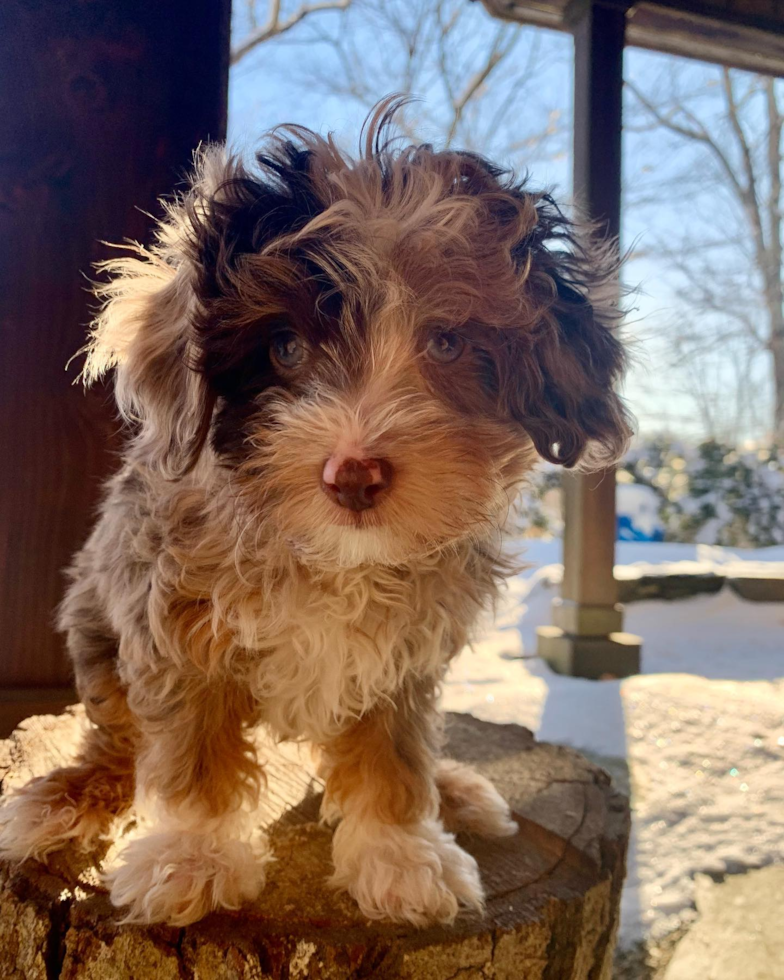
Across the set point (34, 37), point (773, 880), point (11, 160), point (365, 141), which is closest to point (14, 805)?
point (365, 141)

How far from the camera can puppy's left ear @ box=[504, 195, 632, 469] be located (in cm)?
178

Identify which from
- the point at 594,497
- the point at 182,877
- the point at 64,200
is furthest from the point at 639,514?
the point at 182,877

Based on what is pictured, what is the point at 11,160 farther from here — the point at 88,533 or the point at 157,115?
the point at 88,533

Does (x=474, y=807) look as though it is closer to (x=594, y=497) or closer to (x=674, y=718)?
(x=674, y=718)

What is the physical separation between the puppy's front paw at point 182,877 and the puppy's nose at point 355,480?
0.90 metres

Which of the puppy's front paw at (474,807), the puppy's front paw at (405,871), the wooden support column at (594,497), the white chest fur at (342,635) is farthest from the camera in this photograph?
the wooden support column at (594,497)

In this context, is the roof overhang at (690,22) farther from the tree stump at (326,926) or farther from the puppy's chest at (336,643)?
the tree stump at (326,926)

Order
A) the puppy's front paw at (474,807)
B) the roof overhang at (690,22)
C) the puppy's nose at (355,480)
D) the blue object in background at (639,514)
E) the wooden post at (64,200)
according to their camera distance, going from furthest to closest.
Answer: the blue object in background at (639,514) → the roof overhang at (690,22) → the wooden post at (64,200) → the puppy's front paw at (474,807) → the puppy's nose at (355,480)

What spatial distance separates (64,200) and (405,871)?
2361 mm

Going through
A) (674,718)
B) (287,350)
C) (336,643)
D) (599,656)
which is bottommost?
(674,718)

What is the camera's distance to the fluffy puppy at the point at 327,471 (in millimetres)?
1598

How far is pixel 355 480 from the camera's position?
1438mm

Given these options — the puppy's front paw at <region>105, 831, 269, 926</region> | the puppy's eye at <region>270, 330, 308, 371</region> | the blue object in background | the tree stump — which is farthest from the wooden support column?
the blue object in background

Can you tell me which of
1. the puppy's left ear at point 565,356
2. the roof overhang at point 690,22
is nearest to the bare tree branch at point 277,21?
the roof overhang at point 690,22
